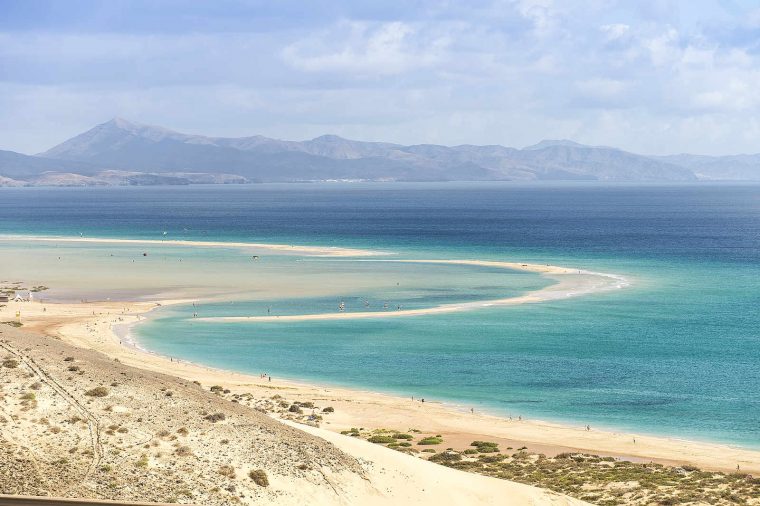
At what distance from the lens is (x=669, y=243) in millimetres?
163375

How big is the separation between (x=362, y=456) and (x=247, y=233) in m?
162

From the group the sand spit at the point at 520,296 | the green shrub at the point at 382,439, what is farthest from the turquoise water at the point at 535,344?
the green shrub at the point at 382,439

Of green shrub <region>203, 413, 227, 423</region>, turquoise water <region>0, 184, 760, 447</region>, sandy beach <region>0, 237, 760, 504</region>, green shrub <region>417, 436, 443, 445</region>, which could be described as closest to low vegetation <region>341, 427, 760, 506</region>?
green shrub <region>417, 436, 443, 445</region>

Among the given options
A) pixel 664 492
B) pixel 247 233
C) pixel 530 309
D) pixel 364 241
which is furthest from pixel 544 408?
pixel 247 233

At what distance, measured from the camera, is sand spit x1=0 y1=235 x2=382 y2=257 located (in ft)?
488

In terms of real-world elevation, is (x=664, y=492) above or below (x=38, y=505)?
below

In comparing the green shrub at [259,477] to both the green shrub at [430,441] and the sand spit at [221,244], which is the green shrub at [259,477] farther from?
the sand spit at [221,244]

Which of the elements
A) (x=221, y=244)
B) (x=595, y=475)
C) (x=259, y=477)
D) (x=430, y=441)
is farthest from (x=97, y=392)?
(x=221, y=244)

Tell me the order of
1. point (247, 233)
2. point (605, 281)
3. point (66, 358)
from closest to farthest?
1. point (66, 358)
2. point (605, 281)
3. point (247, 233)

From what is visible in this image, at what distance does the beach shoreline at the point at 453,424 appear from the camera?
44.6 m

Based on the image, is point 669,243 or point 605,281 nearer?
point 605,281

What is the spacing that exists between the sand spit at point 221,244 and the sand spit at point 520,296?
51.8 feet

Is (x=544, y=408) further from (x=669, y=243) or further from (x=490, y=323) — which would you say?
(x=669, y=243)

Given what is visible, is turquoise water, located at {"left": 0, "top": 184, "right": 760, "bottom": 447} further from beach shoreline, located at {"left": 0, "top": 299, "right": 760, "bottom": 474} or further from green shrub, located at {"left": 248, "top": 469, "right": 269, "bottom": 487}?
green shrub, located at {"left": 248, "top": 469, "right": 269, "bottom": 487}
